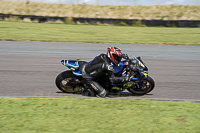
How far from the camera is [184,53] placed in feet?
51.3

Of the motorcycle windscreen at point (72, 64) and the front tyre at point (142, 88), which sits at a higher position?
the motorcycle windscreen at point (72, 64)

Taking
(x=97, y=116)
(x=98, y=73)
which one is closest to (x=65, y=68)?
(x=98, y=73)

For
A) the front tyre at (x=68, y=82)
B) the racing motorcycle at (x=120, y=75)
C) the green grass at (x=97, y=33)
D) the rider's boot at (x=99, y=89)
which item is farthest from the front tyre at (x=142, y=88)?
the green grass at (x=97, y=33)

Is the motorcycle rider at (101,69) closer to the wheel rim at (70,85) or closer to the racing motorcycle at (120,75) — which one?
the racing motorcycle at (120,75)

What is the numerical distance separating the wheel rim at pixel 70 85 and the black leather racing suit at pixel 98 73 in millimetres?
334

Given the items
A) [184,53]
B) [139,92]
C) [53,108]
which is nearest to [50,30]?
[184,53]

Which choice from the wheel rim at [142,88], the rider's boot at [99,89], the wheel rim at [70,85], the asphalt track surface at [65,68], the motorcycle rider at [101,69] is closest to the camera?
the motorcycle rider at [101,69]

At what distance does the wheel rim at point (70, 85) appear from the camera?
777cm

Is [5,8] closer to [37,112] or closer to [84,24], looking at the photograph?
[84,24]

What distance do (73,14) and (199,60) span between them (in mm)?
26057

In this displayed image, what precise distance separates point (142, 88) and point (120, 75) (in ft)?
2.55

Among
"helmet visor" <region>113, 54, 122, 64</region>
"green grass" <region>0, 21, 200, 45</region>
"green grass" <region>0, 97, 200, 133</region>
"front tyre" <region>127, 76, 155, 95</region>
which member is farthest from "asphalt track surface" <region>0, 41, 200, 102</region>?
"green grass" <region>0, 21, 200, 45</region>

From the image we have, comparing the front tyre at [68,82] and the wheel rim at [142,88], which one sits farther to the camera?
the wheel rim at [142,88]

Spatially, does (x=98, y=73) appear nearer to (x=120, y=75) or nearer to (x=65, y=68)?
(x=120, y=75)
